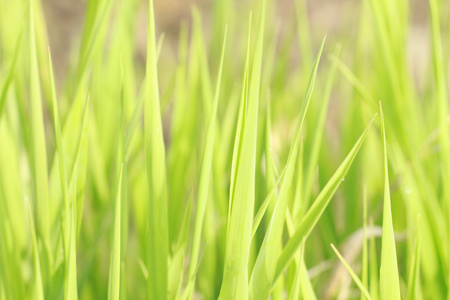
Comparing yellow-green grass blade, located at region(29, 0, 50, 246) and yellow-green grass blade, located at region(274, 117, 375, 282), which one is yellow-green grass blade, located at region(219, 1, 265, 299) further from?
yellow-green grass blade, located at region(29, 0, 50, 246)

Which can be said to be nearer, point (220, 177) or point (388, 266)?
point (388, 266)

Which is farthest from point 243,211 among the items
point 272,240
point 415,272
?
point 415,272

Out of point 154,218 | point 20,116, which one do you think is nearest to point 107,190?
point 20,116

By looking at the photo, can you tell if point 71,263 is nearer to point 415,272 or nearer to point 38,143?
point 38,143

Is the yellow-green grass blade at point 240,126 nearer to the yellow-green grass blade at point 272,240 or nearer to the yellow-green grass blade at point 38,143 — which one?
the yellow-green grass blade at point 272,240

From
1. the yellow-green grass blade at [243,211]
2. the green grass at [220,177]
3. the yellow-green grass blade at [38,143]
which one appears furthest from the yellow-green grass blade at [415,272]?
the yellow-green grass blade at [38,143]

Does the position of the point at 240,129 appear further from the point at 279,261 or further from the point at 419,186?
the point at 419,186
